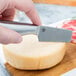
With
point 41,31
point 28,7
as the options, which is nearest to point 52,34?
point 41,31

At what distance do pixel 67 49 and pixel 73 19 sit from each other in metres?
0.18

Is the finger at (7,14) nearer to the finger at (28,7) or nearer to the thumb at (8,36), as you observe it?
the finger at (28,7)

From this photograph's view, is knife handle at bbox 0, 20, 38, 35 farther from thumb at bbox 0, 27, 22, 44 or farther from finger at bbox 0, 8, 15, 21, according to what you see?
finger at bbox 0, 8, 15, 21

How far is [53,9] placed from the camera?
1047 millimetres

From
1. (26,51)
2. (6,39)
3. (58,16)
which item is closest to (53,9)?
(58,16)

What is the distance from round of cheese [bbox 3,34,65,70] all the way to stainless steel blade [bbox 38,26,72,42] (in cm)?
6

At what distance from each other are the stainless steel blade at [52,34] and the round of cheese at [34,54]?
6cm

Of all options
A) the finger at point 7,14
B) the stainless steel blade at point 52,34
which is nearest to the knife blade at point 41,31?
the stainless steel blade at point 52,34

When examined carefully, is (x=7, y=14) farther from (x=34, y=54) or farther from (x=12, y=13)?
(x=34, y=54)

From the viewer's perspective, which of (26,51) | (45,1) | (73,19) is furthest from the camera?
(45,1)

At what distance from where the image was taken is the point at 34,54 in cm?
65

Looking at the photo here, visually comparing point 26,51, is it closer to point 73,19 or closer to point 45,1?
point 73,19

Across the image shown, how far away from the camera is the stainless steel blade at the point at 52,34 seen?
0.57 meters

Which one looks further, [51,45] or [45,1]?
[45,1]
